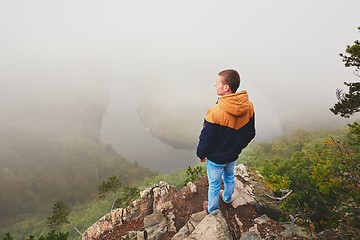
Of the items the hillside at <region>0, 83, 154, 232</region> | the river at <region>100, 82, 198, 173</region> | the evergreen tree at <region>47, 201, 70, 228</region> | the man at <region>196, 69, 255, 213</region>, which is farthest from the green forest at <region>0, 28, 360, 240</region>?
the man at <region>196, 69, 255, 213</region>

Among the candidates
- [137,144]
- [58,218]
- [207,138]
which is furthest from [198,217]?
[137,144]

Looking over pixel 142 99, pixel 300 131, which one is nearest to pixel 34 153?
pixel 142 99

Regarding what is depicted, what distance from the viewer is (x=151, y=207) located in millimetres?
8438

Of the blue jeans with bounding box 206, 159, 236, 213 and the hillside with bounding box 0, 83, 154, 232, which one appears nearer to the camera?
the blue jeans with bounding box 206, 159, 236, 213

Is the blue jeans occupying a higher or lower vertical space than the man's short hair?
lower

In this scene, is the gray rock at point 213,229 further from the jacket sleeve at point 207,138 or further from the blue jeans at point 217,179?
the jacket sleeve at point 207,138

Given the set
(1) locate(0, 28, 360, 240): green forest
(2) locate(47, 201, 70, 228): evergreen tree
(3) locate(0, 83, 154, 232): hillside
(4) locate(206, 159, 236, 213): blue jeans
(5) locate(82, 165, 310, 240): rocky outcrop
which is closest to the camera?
(4) locate(206, 159, 236, 213): blue jeans

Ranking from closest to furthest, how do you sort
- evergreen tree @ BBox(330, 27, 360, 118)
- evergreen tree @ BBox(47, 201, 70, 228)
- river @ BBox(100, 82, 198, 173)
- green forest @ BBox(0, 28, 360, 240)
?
1. evergreen tree @ BBox(330, 27, 360, 118)
2. evergreen tree @ BBox(47, 201, 70, 228)
3. green forest @ BBox(0, 28, 360, 240)
4. river @ BBox(100, 82, 198, 173)

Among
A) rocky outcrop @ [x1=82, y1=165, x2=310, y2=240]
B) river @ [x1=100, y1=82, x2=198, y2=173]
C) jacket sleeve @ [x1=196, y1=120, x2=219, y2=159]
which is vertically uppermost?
jacket sleeve @ [x1=196, y1=120, x2=219, y2=159]

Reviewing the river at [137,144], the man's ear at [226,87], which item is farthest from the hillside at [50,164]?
the man's ear at [226,87]

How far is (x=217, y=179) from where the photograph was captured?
4922mm

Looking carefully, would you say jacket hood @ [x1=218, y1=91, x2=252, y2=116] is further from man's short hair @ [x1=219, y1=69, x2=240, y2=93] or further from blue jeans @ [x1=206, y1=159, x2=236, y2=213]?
blue jeans @ [x1=206, y1=159, x2=236, y2=213]

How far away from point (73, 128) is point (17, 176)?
187 feet

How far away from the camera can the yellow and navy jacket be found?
13.5 feet
